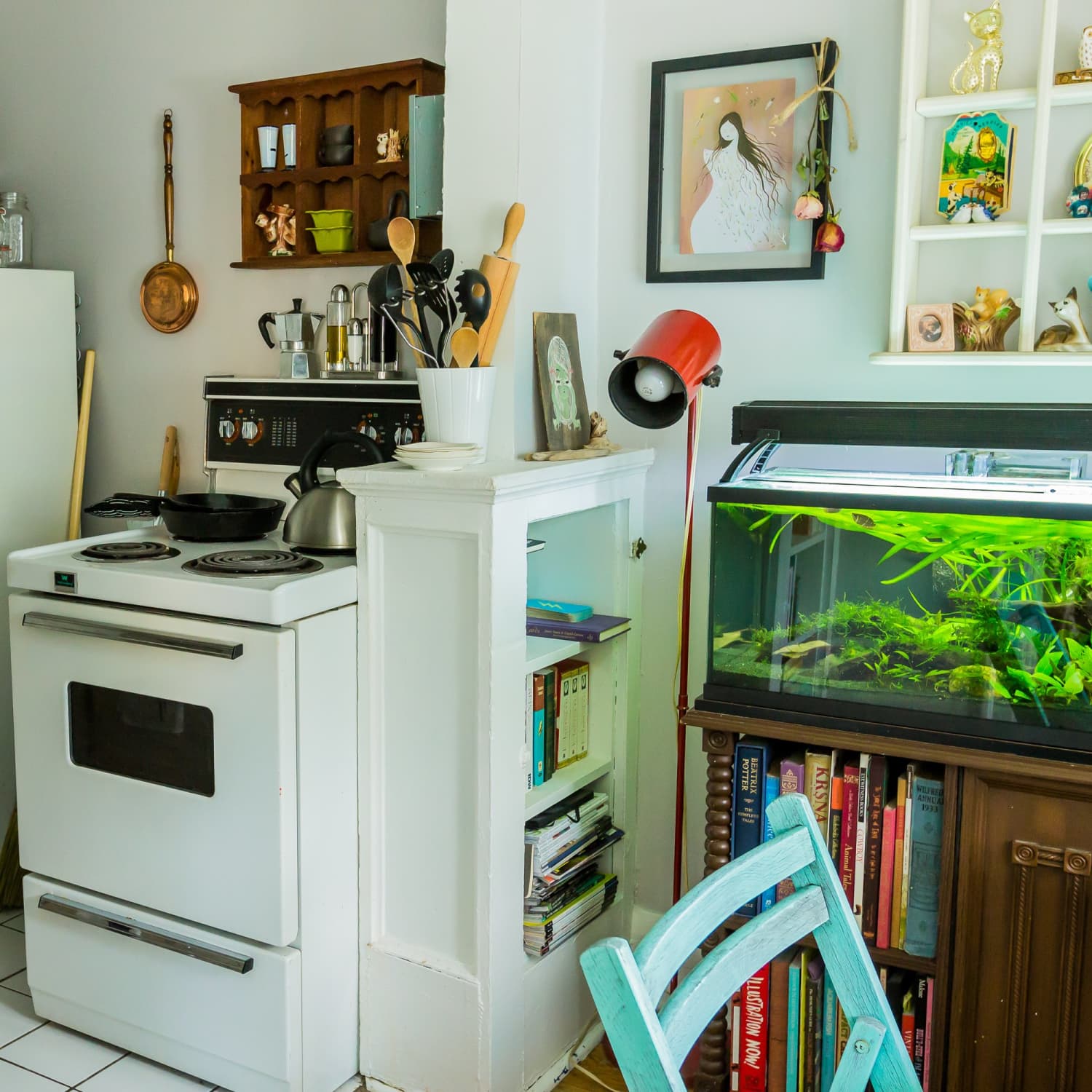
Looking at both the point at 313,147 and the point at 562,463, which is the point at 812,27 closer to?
the point at 562,463

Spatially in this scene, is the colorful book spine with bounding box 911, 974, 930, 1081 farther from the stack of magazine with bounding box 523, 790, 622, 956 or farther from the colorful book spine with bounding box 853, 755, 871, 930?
the stack of magazine with bounding box 523, 790, 622, 956

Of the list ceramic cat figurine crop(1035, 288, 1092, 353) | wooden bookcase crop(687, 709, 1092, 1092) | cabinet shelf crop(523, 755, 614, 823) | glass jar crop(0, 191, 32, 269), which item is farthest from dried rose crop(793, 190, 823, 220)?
glass jar crop(0, 191, 32, 269)

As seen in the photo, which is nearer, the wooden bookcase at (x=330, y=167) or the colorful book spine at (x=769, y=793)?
the colorful book spine at (x=769, y=793)

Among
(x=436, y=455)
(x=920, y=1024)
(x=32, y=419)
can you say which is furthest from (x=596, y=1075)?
(x=32, y=419)

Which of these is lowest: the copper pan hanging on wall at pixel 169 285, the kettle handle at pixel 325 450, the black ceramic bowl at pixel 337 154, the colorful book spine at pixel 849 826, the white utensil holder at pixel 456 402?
the colorful book spine at pixel 849 826

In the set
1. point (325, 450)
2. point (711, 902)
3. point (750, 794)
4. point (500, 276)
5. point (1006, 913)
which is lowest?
point (1006, 913)

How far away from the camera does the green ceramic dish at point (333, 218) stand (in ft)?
8.91

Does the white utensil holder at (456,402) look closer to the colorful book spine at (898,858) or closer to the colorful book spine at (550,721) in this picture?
the colorful book spine at (550,721)

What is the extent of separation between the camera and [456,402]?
2131 mm

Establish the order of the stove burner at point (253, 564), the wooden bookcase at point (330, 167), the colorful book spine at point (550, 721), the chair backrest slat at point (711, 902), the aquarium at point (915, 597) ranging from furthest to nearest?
the wooden bookcase at point (330, 167), the colorful book spine at point (550, 721), the stove burner at point (253, 564), the aquarium at point (915, 597), the chair backrest slat at point (711, 902)

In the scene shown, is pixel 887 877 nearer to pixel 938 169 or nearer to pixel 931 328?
pixel 931 328

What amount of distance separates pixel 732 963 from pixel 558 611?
1.22m

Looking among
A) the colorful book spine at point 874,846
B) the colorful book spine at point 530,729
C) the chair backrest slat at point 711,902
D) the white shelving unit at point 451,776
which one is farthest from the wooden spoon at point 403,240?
the chair backrest slat at point 711,902

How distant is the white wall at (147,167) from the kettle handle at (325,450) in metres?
0.64
